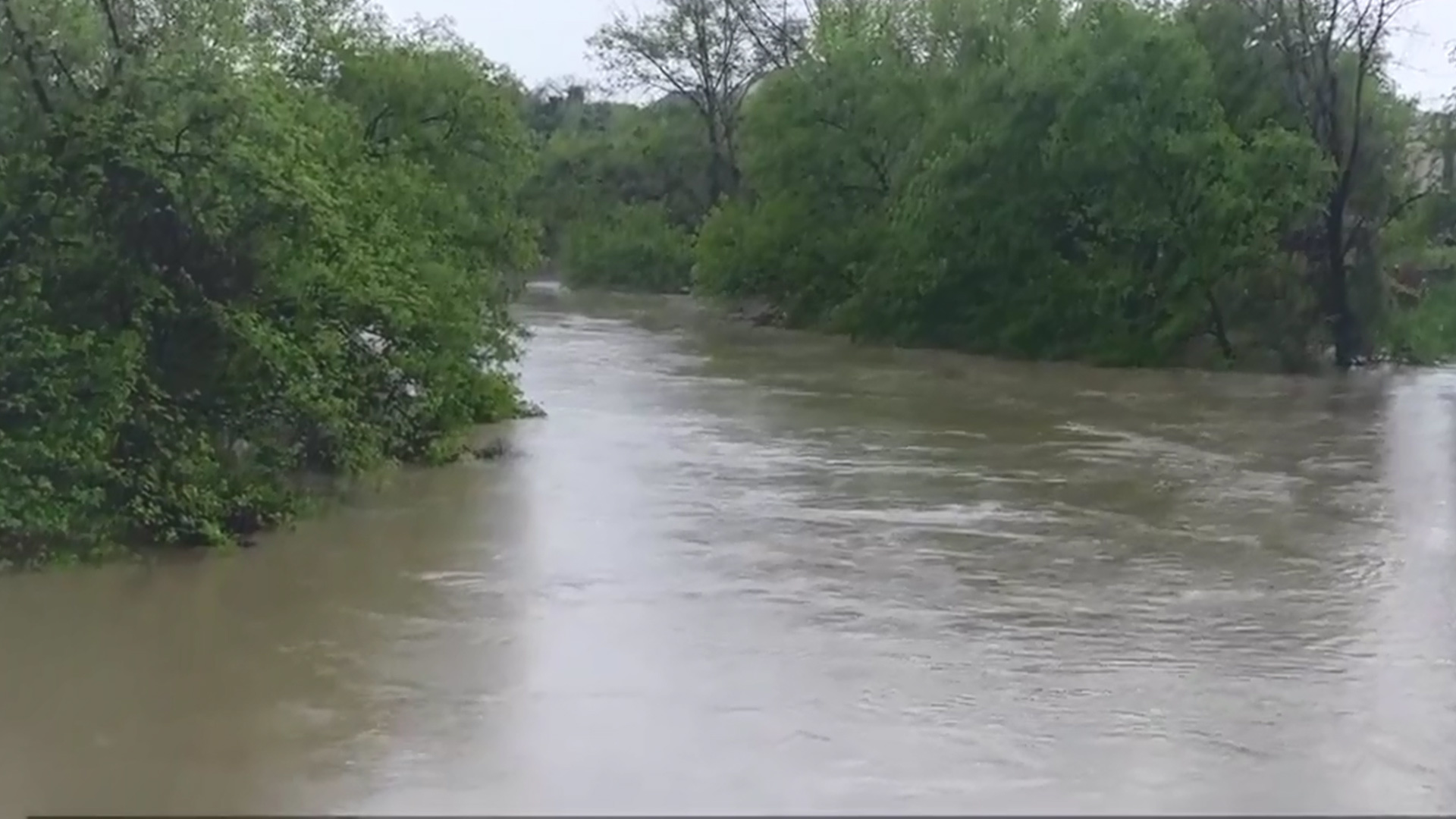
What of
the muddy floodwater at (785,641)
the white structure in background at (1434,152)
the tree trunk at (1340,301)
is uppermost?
the white structure in background at (1434,152)

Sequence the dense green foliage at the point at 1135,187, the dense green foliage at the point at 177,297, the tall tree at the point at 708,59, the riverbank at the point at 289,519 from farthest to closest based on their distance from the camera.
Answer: the tall tree at the point at 708,59 → the dense green foliage at the point at 1135,187 → the dense green foliage at the point at 177,297 → the riverbank at the point at 289,519

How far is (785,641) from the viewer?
44.3 feet

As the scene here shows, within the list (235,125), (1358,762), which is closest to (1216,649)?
(1358,762)

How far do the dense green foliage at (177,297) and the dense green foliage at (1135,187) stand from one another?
729 inches

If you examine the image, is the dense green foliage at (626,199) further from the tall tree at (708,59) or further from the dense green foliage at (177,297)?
the dense green foliage at (177,297)

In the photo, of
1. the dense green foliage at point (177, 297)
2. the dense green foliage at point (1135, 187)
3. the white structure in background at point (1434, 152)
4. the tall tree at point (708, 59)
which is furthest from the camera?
the tall tree at point (708, 59)

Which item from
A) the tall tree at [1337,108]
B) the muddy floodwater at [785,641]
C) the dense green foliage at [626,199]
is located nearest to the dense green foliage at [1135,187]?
the tall tree at [1337,108]

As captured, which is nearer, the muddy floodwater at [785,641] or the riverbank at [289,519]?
the muddy floodwater at [785,641]

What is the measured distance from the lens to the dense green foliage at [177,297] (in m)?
16.0

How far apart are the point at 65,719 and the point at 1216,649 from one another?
25.8 feet

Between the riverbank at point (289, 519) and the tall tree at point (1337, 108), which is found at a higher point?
the tall tree at point (1337, 108)

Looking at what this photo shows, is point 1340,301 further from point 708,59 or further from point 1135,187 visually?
point 708,59

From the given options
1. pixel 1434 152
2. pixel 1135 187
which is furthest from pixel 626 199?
pixel 1434 152

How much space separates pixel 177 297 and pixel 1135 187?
22.9 m
